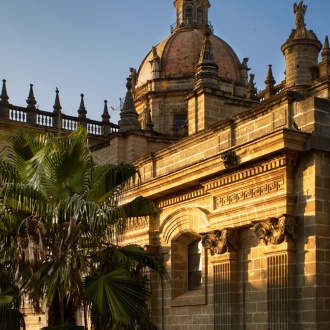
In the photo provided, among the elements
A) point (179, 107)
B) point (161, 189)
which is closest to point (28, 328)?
point (161, 189)

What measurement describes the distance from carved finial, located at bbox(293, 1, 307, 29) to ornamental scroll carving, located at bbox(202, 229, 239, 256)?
37.5 feet

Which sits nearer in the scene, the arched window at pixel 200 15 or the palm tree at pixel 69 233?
the palm tree at pixel 69 233

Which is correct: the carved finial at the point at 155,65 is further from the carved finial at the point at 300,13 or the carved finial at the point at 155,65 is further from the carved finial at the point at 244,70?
the carved finial at the point at 300,13

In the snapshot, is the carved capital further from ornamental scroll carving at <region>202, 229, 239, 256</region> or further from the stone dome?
the stone dome

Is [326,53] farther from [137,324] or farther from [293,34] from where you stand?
[137,324]

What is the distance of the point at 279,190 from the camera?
Answer: 1517 centimetres

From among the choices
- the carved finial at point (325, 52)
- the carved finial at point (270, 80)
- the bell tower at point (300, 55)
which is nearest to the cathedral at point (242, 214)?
the bell tower at point (300, 55)

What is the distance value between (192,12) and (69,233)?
41.3 meters

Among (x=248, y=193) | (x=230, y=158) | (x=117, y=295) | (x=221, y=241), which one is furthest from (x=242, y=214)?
(x=117, y=295)

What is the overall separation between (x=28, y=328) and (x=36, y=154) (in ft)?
46.5

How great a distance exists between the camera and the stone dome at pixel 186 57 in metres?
45.9

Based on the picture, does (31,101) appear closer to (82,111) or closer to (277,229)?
(82,111)

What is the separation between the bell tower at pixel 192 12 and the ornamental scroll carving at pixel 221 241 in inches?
1418

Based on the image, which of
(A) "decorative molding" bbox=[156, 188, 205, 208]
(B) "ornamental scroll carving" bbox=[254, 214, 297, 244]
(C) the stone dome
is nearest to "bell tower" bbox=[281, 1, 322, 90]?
(A) "decorative molding" bbox=[156, 188, 205, 208]
